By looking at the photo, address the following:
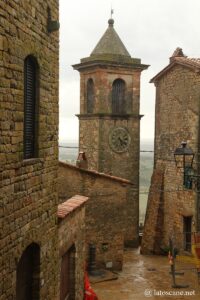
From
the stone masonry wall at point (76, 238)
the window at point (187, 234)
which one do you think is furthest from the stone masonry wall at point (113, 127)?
the stone masonry wall at point (76, 238)

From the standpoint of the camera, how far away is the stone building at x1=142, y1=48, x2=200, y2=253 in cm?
1947

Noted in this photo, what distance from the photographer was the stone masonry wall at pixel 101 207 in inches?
717

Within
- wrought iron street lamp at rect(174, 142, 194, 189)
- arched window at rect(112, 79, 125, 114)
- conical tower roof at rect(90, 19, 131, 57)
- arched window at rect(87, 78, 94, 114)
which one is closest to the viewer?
wrought iron street lamp at rect(174, 142, 194, 189)

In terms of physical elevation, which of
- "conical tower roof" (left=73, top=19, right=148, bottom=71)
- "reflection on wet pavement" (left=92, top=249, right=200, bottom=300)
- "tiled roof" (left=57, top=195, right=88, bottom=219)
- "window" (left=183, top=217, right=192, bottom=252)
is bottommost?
"reflection on wet pavement" (left=92, top=249, right=200, bottom=300)

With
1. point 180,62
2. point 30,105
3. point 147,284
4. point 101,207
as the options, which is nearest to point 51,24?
point 30,105

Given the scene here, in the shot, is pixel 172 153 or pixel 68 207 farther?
pixel 172 153

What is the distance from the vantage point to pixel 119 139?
1045 inches

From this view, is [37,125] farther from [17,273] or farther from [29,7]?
[17,273]

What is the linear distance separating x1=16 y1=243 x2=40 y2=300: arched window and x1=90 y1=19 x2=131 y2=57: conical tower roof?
20.8 meters

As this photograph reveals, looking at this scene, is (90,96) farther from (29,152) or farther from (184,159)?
(29,152)

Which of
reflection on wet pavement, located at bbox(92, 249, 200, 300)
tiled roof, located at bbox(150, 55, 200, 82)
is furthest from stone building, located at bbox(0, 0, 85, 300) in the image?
tiled roof, located at bbox(150, 55, 200, 82)

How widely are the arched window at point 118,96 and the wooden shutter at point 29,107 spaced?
2008 cm

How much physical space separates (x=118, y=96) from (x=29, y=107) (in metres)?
20.6

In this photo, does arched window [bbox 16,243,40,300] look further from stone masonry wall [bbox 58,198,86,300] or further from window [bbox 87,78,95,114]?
window [bbox 87,78,95,114]
